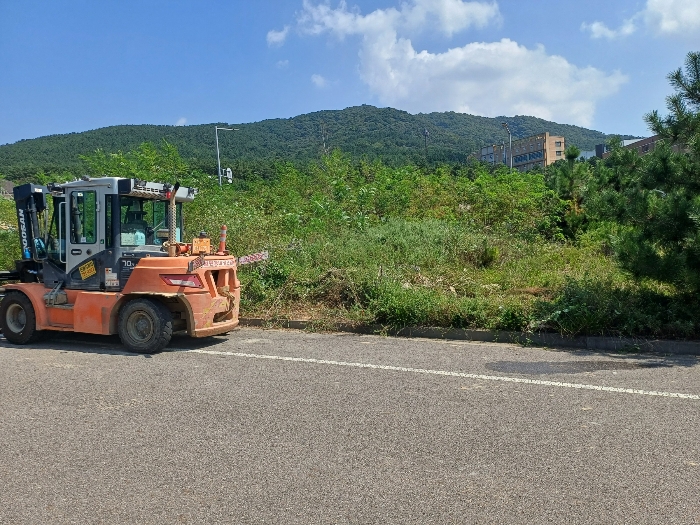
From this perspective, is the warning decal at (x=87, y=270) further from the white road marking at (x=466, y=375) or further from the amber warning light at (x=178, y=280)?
the white road marking at (x=466, y=375)

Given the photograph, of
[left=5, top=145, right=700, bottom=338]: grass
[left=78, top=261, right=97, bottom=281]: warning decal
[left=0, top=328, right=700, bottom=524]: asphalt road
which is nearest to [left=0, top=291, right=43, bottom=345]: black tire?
[left=78, top=261, right=97, bottom=281]: warning decal

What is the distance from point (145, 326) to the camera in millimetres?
8555

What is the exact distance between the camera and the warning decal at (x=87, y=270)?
352 inches

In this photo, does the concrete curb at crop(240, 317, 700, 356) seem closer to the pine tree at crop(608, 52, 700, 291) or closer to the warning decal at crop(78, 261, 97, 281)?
the pine tree at crop(608, 52, 700, 291)

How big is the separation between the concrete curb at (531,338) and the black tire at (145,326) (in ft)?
8.35

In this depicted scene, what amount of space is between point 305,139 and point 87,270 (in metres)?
61.8

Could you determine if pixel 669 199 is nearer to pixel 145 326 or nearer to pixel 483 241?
pixel 483 241

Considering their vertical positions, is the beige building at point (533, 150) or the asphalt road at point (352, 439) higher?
the beige building at point (533, 150)

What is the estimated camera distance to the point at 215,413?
5727 millimetres

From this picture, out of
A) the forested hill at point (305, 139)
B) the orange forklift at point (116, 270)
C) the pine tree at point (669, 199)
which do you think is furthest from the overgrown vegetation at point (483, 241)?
the forested hill at point (305, 139)

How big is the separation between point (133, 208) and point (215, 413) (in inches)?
175

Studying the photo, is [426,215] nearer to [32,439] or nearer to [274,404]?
[274,404]

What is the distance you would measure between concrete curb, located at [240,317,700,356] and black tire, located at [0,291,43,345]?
3693 mm

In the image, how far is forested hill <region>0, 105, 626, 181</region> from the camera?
147 ft
